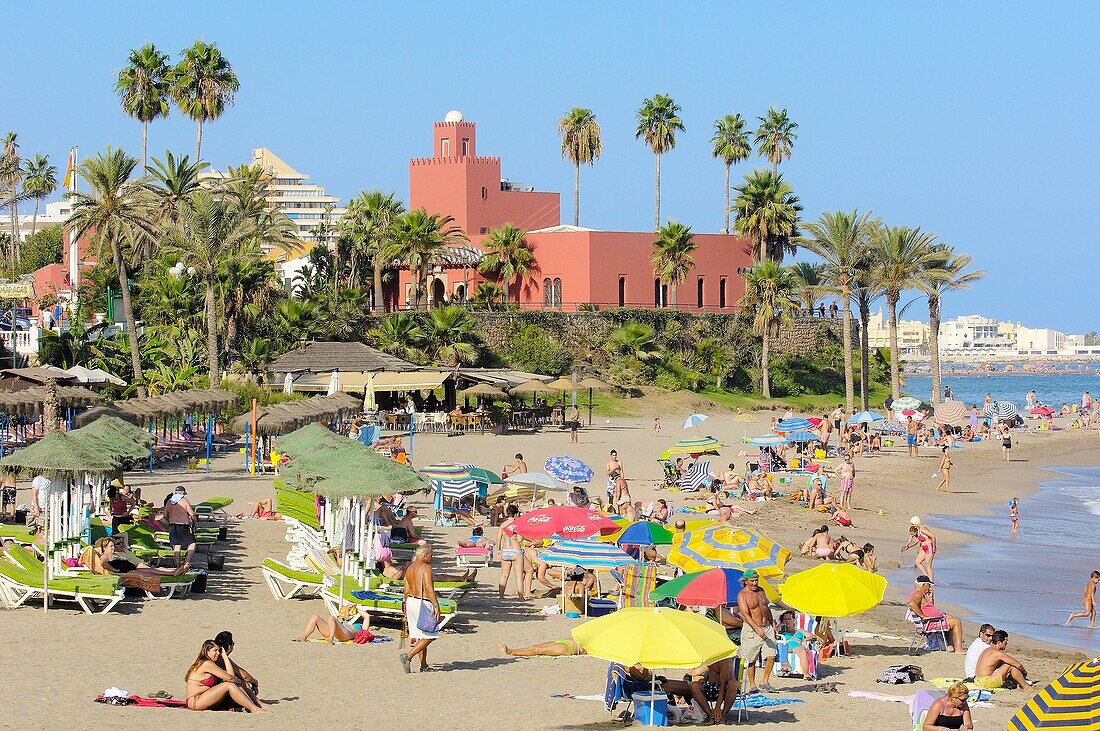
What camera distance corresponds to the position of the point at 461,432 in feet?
116

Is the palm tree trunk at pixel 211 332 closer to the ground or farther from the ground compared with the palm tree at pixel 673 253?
closer to the ground

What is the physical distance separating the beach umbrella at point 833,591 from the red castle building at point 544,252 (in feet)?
134

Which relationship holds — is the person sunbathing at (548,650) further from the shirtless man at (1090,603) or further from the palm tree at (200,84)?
the palm tree at (200,84)

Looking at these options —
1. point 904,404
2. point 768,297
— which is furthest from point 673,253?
point 904,404

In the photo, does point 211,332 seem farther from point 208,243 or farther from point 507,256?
point 507,256

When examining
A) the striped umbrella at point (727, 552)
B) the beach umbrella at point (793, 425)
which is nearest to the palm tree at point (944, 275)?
the beach umbrella at point (793, 425)

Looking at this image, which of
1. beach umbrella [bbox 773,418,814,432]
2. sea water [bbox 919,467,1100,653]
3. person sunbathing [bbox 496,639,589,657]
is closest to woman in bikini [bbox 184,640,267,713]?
person sunbathing [bbox 496,639,589,657]

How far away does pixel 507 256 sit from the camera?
175 feet

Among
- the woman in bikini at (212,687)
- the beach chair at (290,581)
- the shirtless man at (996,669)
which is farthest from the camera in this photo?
the beach chair at (290,581)

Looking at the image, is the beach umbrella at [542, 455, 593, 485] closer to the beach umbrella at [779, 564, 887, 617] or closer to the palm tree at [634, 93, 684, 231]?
the beach umbrella at [779, 564, 887, 617]

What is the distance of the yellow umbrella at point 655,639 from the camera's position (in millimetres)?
9172

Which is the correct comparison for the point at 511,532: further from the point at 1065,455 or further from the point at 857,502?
the point at 1065,455

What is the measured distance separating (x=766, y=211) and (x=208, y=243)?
24.6 meters

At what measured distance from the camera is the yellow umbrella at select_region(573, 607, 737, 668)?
30.1ft
